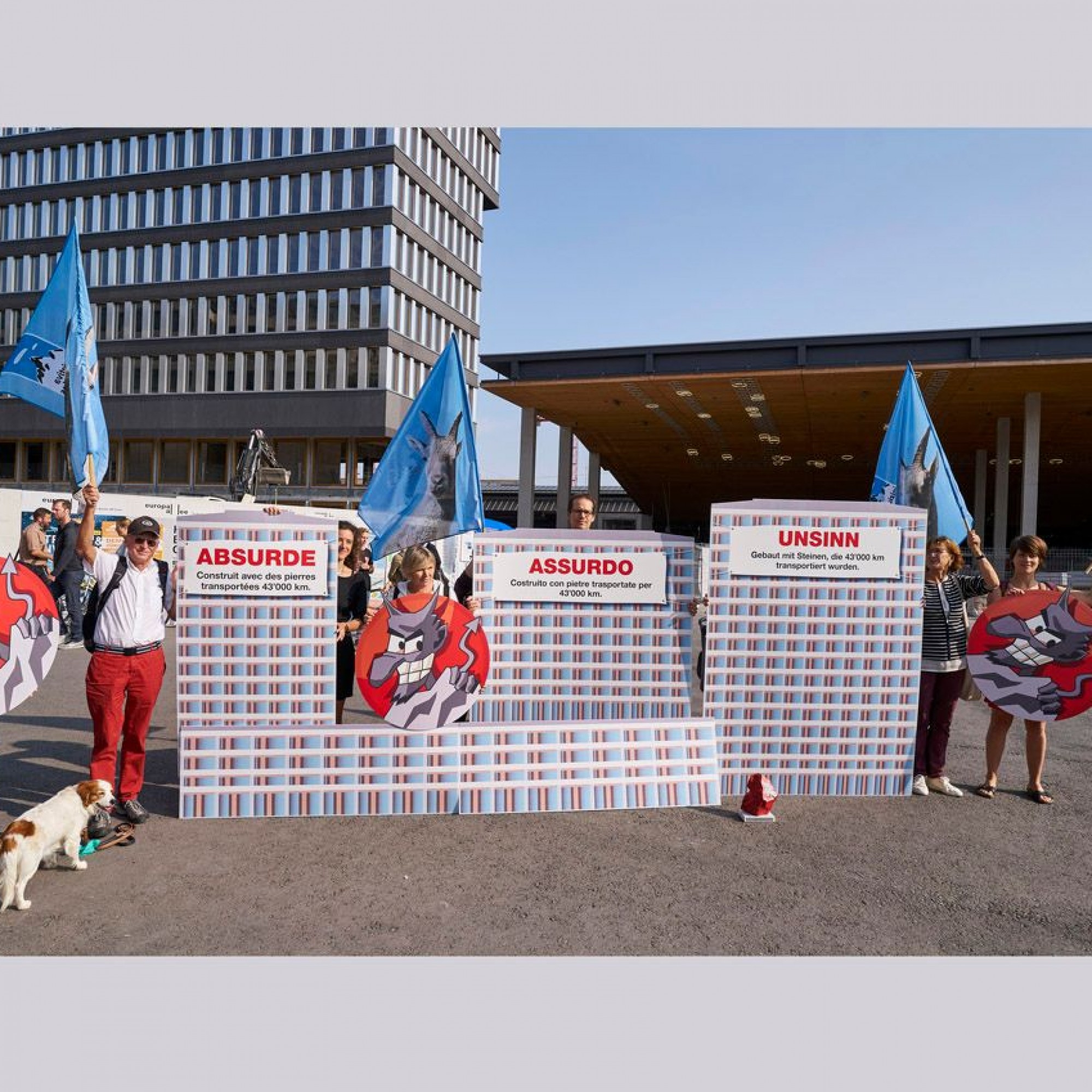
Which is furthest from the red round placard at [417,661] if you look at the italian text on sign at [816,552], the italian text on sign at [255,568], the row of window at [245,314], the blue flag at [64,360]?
the row of window at [245,314]

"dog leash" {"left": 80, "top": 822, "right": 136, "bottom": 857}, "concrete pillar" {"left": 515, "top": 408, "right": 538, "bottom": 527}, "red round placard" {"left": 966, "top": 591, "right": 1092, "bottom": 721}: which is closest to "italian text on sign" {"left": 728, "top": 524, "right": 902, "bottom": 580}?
"red round placard" {"left": 966, "top": 591, "right": 1092, "bottom": 721}

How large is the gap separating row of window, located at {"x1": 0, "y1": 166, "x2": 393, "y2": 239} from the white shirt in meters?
44.6

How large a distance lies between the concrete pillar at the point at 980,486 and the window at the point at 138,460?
42.3 m

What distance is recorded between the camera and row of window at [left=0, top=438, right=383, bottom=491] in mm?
47875

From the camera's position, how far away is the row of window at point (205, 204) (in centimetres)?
4641

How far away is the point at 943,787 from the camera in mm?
6496

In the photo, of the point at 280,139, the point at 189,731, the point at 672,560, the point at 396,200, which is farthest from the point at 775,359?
the point at 280,139

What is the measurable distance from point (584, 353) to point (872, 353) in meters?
8.36

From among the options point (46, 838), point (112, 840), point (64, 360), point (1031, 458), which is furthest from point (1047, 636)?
point (1031, 458)

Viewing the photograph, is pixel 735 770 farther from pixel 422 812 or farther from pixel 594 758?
pixel 422 812

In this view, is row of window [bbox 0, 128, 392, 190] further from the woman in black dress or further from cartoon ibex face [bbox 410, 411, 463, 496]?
the woman in black dress

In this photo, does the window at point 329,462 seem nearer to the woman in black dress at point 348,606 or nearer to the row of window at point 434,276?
the row of window at point 434,276

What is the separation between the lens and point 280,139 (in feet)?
158

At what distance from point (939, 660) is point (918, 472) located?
3.65 m
